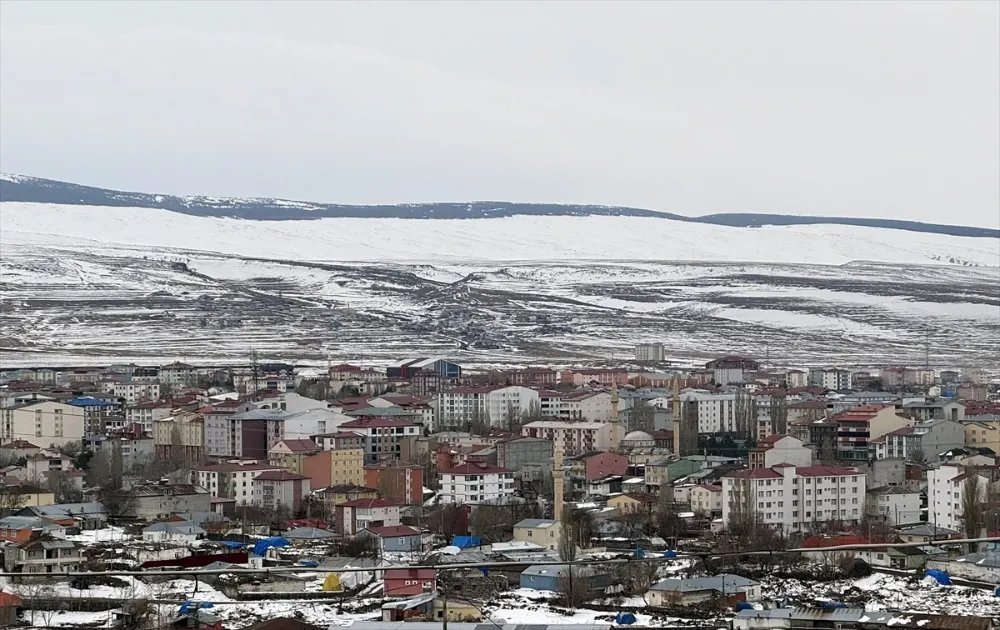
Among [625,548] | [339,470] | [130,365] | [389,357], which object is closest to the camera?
[625,548]

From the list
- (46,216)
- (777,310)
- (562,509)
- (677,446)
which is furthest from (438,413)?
(46,216)

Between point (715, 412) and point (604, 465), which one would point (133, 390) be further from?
point (604, 465)

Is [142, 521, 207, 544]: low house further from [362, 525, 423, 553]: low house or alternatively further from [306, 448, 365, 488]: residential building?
[306, 448, 365, 488]: residential building

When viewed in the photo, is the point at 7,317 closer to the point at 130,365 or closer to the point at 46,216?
the point at 130,365

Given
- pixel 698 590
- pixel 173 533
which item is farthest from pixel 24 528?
pixel 698 590

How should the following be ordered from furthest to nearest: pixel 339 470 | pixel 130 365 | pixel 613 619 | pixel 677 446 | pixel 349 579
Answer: pixel 130 365
pixel 677 446
pixel 339 470
pixel 349 579
pixel 613 619
